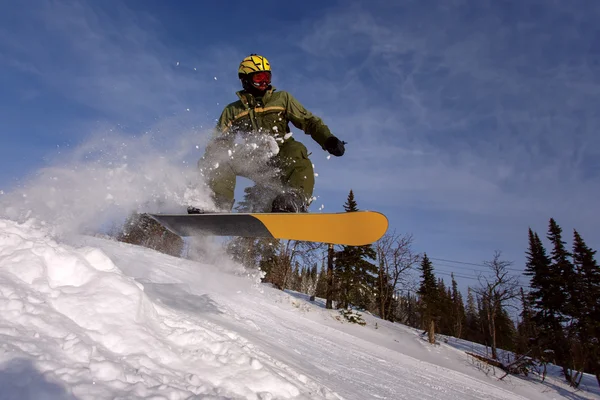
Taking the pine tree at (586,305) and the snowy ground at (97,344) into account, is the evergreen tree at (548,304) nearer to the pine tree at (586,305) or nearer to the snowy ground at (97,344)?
the pine tree at (586,305)

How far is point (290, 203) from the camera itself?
4.05m

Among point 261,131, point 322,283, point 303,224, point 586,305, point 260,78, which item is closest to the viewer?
point 303,224

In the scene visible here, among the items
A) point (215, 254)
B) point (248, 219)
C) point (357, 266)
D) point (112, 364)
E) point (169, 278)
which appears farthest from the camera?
point (357, 266)

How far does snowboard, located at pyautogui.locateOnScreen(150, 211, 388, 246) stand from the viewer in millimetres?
3898

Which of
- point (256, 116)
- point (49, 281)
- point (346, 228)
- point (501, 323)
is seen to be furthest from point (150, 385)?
point (501, 323)

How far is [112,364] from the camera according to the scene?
1785 millimetres

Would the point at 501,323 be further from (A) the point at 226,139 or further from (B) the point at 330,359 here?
(A) the point at 226,139

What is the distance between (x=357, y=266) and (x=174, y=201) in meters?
21.9

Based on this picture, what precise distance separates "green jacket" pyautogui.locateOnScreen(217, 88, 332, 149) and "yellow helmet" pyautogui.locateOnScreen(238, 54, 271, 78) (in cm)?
28

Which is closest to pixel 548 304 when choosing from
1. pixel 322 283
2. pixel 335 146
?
pixel 322 283

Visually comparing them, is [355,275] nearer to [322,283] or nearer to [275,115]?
[322,283]

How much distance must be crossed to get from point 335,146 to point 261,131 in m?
1.08

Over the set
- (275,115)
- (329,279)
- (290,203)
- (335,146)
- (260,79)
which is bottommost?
(329,279)

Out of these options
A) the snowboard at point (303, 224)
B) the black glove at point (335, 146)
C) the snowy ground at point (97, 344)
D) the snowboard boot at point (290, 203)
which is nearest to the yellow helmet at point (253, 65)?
the black glove at point (335, 146)
